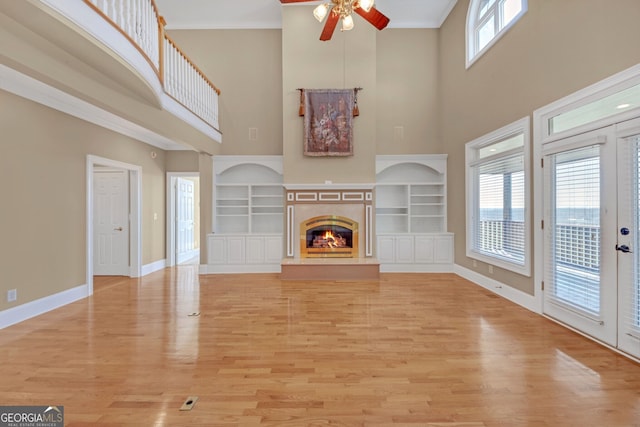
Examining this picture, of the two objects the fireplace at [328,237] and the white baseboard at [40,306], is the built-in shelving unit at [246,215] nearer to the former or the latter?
the fireplace at [328,237]

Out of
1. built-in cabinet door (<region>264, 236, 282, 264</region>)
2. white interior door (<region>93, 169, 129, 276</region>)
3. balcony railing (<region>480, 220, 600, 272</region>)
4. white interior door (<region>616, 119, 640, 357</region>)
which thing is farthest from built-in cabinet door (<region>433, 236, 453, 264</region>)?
white interior door (<region>93, 169, 129, 276</region>)

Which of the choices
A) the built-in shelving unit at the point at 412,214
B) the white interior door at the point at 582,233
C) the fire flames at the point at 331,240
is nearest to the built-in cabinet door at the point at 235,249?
the fire flames at the point at 331,240

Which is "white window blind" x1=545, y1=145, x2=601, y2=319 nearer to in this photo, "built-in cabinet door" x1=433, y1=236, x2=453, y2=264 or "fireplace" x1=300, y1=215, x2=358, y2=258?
"built-in cabinet door" x1=433, y1=236, x2=453, y2=264

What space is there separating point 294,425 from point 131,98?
3.79 m

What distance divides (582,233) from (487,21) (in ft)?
12.9

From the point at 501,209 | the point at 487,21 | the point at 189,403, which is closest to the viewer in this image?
the point at 189,403

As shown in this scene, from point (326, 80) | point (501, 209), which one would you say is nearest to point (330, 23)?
point (326, 80)

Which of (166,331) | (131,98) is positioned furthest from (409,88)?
(166,331)

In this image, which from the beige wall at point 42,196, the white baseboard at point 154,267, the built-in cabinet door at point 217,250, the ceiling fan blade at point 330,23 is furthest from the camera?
the built-in cabinet door at point 217,250

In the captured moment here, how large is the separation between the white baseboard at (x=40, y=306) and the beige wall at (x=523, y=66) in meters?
6.44

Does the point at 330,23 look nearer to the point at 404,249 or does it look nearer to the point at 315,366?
the point at 315,366

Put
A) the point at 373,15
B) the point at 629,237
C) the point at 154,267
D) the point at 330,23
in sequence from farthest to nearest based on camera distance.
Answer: the point at 154,267
the point at 330,23
the point at 373,15
the point at 629,237

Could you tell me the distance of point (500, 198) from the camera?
4793 millimetres

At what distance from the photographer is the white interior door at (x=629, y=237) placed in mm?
2656
